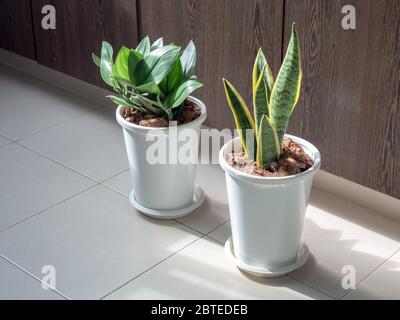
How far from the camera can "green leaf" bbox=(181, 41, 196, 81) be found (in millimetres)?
2141

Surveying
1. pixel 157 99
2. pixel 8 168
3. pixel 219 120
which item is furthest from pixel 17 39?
pixel 157 99

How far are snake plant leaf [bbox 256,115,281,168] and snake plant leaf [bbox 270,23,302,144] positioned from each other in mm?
41

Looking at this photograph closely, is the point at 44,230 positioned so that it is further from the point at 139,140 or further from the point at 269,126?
the point at 269,126

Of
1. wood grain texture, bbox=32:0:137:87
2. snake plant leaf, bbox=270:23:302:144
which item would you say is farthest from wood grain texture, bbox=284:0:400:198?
wood grain texture, bbox=32:0:137:87

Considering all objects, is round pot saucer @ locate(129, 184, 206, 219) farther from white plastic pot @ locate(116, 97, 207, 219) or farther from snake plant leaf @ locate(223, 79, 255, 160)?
snake plant leaf @ locate(223, 79, 255, 160)

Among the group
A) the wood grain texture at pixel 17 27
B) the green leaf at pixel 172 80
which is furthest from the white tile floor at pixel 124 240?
the wood grain texture at pixel 17 27

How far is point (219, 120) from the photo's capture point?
8.47ft

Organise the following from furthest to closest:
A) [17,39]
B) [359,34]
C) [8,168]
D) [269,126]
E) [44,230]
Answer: [17,39] → [8,168] → [44,230] → [359,34] → [269,126]

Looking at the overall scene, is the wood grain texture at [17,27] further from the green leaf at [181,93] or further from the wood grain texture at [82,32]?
the green leaf at [181,93]

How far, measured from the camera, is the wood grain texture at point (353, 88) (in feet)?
6.66

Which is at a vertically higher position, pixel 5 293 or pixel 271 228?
pixel 271 228

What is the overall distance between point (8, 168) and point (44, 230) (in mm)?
457

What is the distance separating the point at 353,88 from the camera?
7.01ft

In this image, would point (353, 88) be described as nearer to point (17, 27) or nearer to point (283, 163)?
point (283, 163)
